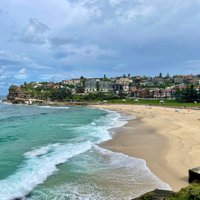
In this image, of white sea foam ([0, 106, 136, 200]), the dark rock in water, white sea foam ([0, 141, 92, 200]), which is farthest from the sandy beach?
Answer: the dark rock in water

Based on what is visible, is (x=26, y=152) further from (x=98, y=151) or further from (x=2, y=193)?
(x=2, y=193)

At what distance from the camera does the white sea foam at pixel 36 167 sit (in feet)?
59.2

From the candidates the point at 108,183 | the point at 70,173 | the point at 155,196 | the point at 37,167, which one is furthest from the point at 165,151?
the point at 155,196

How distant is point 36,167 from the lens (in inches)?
904

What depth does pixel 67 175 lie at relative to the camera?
21.1 meters

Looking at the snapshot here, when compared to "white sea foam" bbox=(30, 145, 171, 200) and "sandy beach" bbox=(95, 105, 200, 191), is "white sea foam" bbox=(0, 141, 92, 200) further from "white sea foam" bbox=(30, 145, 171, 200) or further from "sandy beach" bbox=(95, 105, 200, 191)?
"sandy beach" bbox=(95, 105, 200, 191)

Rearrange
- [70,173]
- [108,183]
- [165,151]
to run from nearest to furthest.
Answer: [108,183], [70,173], [165,151]

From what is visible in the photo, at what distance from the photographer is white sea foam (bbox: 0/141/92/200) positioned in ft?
59.2

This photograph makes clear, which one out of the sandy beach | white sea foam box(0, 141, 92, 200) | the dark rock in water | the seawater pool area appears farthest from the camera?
the sandy beach

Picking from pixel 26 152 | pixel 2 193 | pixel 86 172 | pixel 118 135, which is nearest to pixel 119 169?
pixel 86 172

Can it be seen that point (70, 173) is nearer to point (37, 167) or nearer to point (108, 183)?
point (37, 167)

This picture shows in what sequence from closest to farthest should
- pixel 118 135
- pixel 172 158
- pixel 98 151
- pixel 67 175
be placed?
pixel 67 175 < pixel 172 158 < pixel 98 151 < pixel 118 135

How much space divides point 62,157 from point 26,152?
4.25m

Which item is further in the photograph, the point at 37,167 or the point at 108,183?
the point at 37,167
